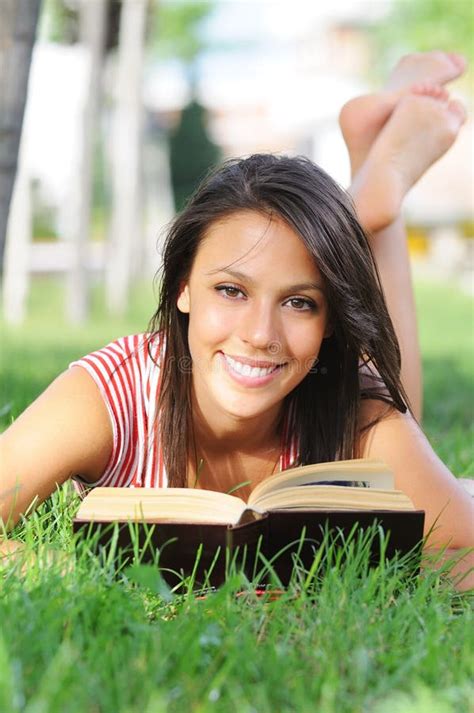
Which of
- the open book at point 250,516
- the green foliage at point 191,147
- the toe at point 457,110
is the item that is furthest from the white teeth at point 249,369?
the green foliage at point 191,147

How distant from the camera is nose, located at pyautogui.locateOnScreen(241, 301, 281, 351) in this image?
7.33 feet

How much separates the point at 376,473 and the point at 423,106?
185 cm

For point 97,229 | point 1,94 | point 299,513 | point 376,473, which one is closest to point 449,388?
point 1,94

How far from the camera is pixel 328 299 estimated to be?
2375 millimetres

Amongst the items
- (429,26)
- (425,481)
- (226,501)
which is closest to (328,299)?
(425,481)

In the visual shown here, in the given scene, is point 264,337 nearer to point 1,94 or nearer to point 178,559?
point 178,559

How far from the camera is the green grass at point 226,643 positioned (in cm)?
154

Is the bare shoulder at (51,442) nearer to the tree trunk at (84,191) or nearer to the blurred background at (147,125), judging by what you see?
the blurred background at (147,125)

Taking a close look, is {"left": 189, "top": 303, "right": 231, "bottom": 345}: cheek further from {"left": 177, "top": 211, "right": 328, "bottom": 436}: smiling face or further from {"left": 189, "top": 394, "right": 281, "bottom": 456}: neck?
{"left": 189, "top": 394, "right": 281, "bottom": 456}: neck

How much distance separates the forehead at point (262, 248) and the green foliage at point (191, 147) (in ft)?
103

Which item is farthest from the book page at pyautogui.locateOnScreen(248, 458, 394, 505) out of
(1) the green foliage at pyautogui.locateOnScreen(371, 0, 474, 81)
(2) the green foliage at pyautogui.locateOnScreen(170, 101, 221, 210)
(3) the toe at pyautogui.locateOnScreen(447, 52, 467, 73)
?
(2) the green foliage at pyautogui.locateOnScreen(170, 101, 221, 210)

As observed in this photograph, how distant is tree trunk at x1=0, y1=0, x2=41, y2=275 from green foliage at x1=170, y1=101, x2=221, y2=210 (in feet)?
98.7

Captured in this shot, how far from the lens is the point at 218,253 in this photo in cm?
238

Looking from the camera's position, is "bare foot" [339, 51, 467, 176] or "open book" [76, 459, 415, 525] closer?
"open book" [76, 459, 415, 525]
